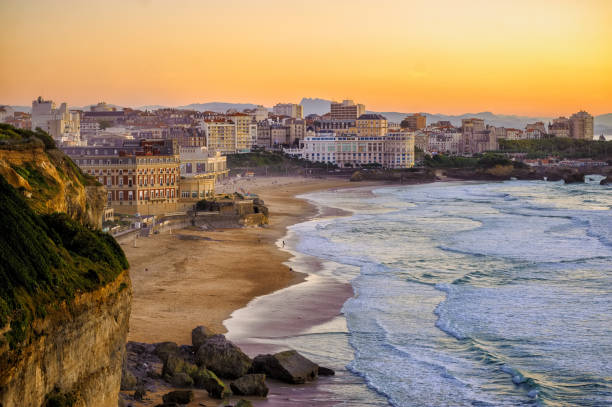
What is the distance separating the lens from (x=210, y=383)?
54.6 ft

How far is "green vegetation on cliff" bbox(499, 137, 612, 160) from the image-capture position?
160375 millimetres

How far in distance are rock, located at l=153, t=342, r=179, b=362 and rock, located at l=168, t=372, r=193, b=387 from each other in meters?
1.20

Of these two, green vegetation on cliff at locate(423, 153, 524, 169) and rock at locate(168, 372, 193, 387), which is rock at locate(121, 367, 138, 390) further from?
green vegetation on cliff at locate(423, 153, 524, 169)

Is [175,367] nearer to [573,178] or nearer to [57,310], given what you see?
[57,310]

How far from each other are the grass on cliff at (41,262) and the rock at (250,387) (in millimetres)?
3856

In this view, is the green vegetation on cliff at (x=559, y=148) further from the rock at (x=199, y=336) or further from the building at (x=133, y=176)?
the rock at (x=199, y=336)

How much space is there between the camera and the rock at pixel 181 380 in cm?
1683

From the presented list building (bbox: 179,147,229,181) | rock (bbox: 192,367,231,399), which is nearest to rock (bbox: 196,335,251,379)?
rock (bbox: 192,367,231,399)

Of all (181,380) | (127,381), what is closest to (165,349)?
(181,380)

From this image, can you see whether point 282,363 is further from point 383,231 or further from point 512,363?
point 383,231

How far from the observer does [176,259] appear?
34312mm

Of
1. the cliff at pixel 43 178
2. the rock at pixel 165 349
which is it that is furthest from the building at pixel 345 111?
the rock at pixel 165 349

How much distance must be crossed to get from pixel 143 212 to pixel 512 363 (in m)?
31.6

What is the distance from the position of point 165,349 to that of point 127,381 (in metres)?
2.63
